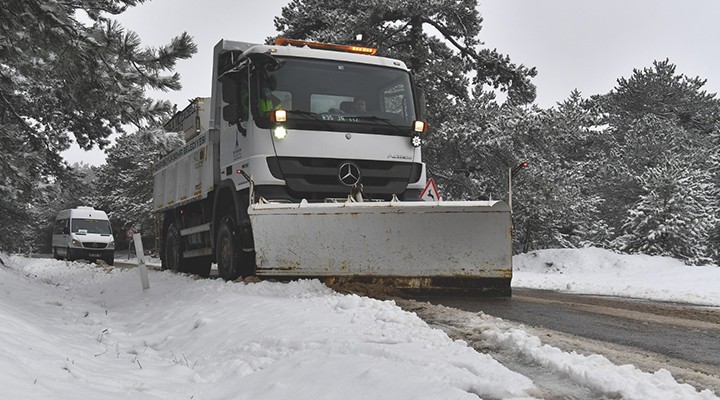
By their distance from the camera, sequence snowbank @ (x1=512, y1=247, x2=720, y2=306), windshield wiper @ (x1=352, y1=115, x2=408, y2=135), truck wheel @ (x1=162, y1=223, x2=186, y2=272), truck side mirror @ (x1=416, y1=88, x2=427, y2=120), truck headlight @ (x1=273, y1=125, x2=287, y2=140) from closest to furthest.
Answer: truck headlight @ (x1=273, y1=125, x2=287, y2=140) → windshield wiper @ (x1=352, y1=115, x2=408, y2=135) → truck side mirror @ (x1=416, y1=88, x2=427, y2=120) → snowbank @ (x1=512, y1=247, x2=720, y2=306) → truck wheel @ (x1=162, y1=223, x2=186, y2=272)

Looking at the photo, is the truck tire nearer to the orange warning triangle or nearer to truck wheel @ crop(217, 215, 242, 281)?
truck wheel @ crop(217, 215, 242, 281)

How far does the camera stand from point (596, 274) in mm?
15852

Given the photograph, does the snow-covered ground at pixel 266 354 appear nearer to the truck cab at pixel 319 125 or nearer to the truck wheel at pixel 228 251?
the truck wheel at pixel 228 251

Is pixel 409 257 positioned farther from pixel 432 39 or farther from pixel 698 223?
pixel 698 223

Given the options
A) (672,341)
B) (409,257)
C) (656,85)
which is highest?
(656,85)

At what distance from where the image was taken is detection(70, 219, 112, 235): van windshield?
2849cm

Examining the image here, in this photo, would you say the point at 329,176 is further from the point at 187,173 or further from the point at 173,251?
the point at 173,251

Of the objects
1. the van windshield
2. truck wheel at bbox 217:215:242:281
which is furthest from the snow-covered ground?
the van windshield

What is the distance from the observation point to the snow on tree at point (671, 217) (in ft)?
72.6

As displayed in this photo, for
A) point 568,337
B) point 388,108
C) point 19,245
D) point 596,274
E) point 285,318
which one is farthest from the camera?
point 19,245

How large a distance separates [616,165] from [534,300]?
33.4m

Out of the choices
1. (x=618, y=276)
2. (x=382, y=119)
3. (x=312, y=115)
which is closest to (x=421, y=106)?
(x=382, y=119)

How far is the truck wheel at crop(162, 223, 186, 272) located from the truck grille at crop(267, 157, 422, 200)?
5262 millimetres

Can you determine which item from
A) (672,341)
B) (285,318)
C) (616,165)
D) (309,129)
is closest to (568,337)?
(672,341)
